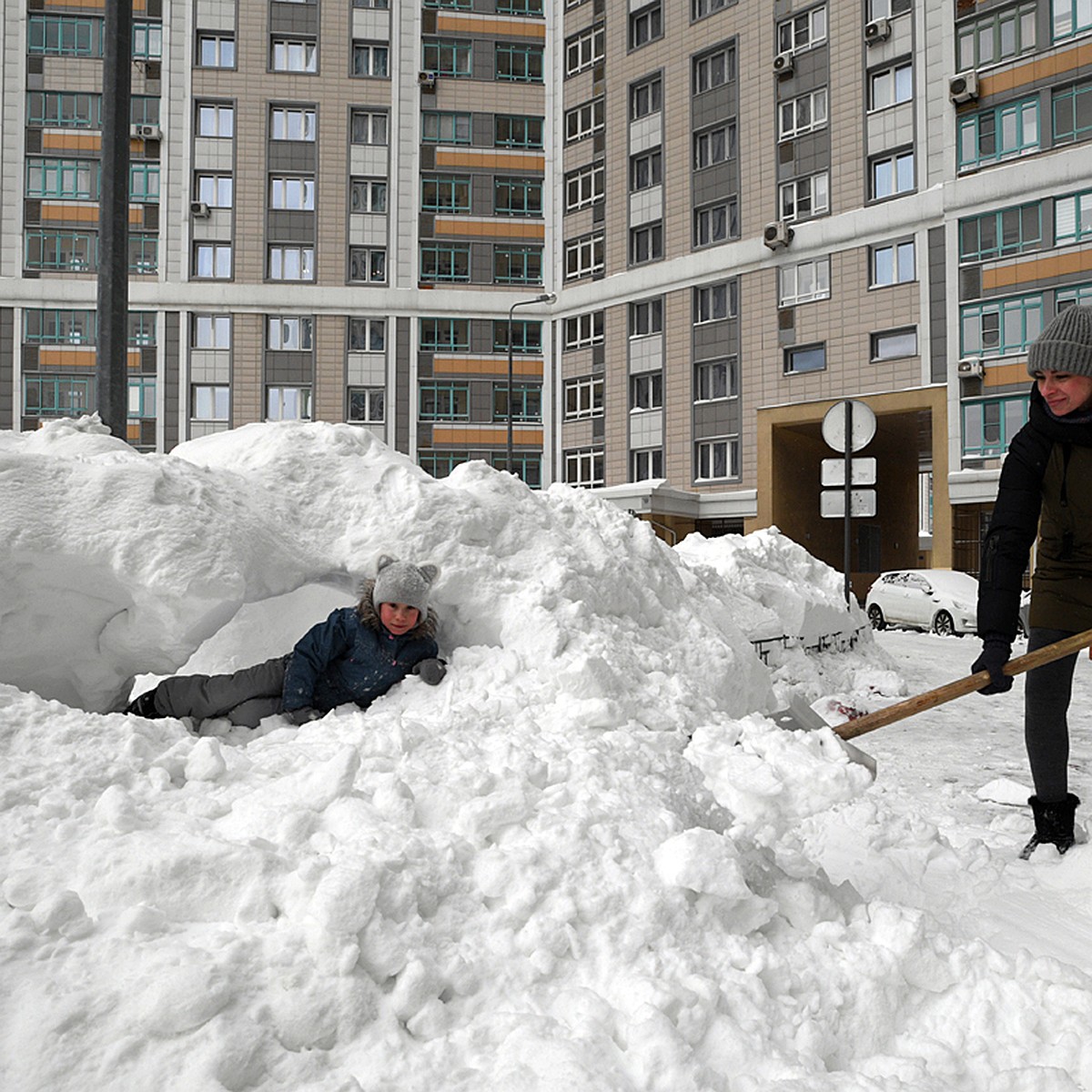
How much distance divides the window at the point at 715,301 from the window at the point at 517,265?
642cm

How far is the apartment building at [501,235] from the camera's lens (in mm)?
24766

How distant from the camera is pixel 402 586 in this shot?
3562mm

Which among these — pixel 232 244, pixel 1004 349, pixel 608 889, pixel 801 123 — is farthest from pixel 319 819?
pixel 232 244

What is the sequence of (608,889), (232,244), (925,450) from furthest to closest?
(232,244) < (925,450) < (608,889)

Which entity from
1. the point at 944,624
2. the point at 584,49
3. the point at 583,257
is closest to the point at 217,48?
the point at 584,49

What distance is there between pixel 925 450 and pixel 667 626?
25.4 metres

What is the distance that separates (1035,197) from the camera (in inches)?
813

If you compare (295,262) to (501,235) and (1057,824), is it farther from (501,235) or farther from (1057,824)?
(1057,824)

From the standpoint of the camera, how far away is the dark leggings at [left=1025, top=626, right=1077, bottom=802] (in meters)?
3.17

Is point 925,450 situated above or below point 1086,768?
above

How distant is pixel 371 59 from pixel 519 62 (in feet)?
16.3

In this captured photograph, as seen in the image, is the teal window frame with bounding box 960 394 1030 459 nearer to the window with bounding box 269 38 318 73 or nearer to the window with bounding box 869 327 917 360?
the window with bounding box 869 327 917 360

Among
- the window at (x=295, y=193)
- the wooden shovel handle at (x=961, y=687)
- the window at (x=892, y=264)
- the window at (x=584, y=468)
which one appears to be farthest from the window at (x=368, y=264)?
the wooden shovel handle at (x=961, y=687)

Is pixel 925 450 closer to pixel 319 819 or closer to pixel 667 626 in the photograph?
pixel 667 626
